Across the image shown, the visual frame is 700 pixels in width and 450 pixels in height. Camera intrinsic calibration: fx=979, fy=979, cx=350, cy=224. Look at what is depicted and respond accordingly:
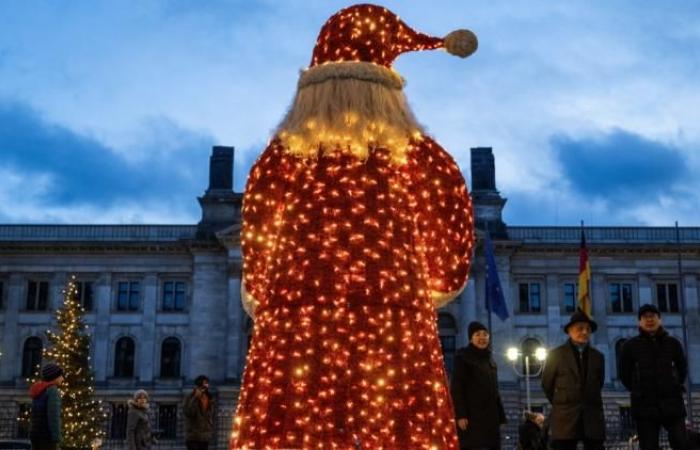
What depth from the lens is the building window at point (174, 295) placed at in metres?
44.5

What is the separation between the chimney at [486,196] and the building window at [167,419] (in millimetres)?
15714

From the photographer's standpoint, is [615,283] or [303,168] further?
[615,283]

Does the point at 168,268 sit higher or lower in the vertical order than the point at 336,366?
higher

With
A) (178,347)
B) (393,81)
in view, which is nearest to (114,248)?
(178,347)

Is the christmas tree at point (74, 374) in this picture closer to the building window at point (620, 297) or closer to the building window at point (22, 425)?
the building window at point (22, 425)

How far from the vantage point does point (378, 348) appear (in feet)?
22.1

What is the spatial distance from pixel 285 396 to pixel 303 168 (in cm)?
174

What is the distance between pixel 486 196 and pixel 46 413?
35.7 m

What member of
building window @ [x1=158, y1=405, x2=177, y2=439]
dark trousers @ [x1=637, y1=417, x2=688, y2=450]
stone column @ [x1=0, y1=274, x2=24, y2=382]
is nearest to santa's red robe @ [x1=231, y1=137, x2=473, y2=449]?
dark trousers @ [x1=637, y1=417, x2=688, y2=450]

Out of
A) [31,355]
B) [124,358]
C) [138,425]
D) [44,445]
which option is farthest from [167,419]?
[44,445]

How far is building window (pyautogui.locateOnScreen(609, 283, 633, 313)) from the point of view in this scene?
44.4m

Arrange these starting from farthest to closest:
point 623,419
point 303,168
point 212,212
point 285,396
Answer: point 212,212 < point 623,419 < point 303,168 < point 285,396

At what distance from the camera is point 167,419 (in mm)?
42656

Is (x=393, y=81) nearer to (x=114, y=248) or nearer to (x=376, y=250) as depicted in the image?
(x=376, y=250)
